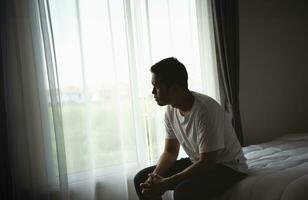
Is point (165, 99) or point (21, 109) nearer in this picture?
point (165, 99)

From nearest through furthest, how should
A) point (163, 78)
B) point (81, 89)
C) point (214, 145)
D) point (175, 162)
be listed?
point (214, 145), point (163, 78), point (175, 162), point (81, 89)

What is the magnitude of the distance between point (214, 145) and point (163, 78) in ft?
1.36

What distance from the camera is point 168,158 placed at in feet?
5.99

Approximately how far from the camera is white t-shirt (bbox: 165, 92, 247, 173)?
1.51m

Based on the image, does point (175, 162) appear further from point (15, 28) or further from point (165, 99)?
point (15, 28)

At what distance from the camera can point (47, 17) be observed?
2.13 meters

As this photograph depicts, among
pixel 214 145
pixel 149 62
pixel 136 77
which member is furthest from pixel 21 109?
pixel 214 145

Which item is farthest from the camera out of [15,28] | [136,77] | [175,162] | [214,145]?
[136,77]

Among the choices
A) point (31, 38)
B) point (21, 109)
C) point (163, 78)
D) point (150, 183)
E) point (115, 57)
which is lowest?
point (150, 183)

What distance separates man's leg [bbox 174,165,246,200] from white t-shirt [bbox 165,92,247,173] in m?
0.04

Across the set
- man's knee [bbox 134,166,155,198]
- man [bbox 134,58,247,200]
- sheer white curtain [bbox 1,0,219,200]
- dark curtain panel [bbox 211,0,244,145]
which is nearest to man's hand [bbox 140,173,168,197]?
man [bbox 134,58,247,200]

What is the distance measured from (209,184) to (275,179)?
32 centimetres

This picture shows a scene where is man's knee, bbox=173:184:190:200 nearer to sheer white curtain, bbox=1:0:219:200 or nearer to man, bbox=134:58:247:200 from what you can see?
man, bbox=134:58:247:200

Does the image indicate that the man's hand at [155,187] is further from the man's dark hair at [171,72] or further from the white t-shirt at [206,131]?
the man's dark hair at [171,72]
